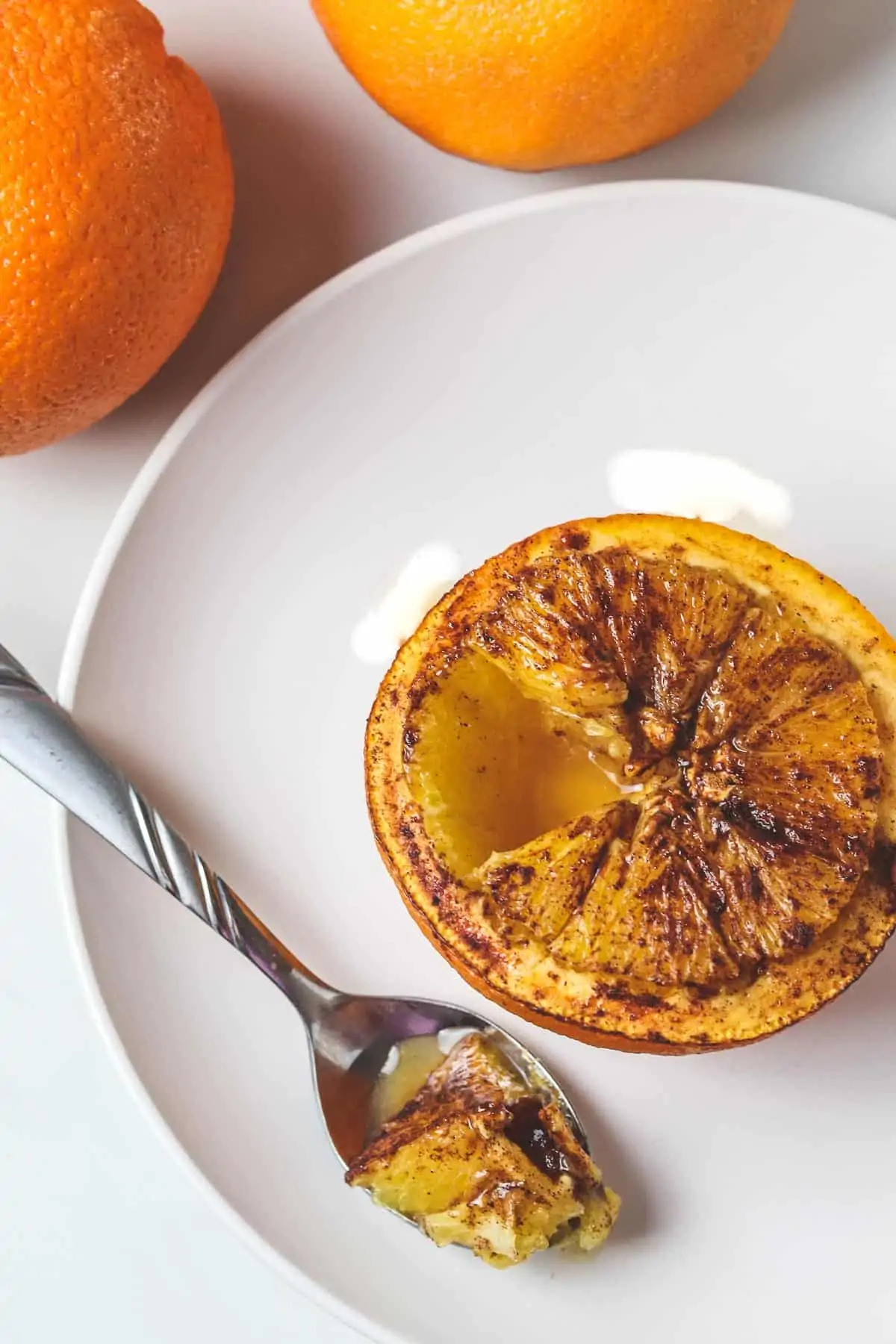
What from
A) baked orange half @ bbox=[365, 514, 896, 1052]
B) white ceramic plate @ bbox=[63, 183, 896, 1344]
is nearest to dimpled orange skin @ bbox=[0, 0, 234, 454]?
white ceramic plate @ bbox=[63, 183, 896, 1344]

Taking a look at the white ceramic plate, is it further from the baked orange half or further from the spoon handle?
the baked orange half

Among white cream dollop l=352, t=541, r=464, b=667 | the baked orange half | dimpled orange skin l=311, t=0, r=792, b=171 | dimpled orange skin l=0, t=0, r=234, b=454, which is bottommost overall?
the baked orange half

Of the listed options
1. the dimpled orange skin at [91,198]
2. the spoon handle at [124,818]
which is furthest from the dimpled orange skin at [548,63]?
the spoon handle at [124,818]

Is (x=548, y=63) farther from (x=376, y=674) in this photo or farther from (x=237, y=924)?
(x=237, y=924)

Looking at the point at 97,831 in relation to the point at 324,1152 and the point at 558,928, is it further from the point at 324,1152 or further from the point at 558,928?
the point at 558,928

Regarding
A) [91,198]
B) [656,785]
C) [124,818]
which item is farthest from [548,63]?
[124,818]

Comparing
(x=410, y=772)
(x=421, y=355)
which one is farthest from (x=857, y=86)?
(x=410, y=772)
